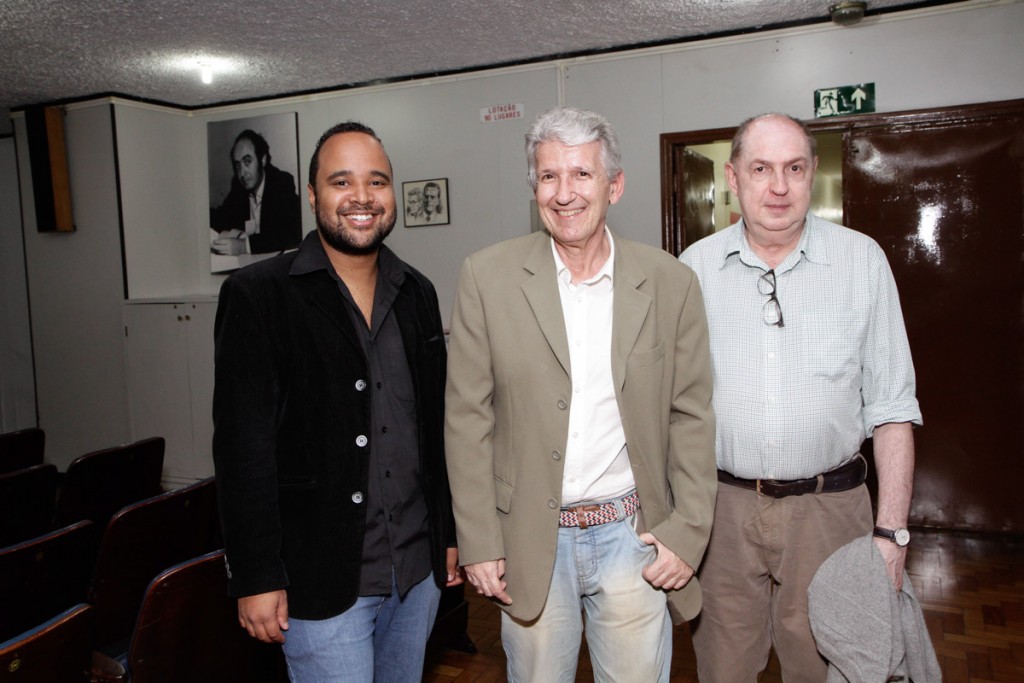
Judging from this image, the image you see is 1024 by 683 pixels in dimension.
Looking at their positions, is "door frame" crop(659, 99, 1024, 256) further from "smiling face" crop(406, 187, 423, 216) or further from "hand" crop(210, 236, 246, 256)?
"hand" crop(210, 236, 246, 256)

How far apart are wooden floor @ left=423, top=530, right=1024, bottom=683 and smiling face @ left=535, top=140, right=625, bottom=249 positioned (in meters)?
1.98

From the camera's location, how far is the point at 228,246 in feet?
20.9

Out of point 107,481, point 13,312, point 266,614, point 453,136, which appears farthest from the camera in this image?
point 13,312

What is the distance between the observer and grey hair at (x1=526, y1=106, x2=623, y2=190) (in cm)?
160

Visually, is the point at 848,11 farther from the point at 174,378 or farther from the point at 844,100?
the point at 174,378

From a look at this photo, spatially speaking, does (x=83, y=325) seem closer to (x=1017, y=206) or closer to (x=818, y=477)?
(x=818, y=477)

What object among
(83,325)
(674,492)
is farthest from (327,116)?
(674,492)

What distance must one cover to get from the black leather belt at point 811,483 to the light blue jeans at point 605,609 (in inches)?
13.9

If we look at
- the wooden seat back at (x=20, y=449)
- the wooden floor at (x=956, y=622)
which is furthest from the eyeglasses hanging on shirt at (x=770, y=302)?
the wooden seat back at (x=20, y=449)

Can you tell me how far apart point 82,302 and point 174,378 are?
1185 mm

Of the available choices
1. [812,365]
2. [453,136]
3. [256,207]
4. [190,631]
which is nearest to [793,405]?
[812,365]

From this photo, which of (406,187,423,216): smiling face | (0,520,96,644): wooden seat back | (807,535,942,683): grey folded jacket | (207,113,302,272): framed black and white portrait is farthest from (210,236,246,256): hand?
(807,535,942,683): grey folded jacket

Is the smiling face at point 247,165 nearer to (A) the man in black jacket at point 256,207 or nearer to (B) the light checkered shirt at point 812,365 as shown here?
(A) the man in black jacket at point 256,207

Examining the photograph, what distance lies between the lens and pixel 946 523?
4535 millimetres
